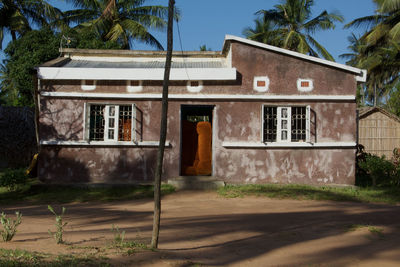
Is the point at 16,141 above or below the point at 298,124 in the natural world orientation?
below

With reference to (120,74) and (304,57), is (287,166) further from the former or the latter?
(120,74)

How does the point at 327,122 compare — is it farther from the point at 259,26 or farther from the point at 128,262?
the point at 259,26

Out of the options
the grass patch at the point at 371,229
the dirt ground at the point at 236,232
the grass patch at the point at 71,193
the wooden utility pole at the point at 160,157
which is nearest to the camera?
the dirt ground at the point at 236,232

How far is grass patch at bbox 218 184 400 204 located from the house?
Answer: 52cm

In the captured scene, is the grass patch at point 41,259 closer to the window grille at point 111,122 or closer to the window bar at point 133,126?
the window bar at point 133,126

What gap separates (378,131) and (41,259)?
61.2 ft

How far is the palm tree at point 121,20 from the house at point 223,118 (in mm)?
11176

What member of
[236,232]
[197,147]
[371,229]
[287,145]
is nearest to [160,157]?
[236,232]

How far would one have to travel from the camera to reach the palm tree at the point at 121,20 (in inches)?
887

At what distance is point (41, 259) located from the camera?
420cm

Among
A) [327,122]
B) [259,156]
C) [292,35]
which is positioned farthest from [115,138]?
[292,35]

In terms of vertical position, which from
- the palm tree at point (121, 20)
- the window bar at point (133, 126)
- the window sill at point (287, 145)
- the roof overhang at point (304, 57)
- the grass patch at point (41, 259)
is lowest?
the grass patch at point (41, 259)

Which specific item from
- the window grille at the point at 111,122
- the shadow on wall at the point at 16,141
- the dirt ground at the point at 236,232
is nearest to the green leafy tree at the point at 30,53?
the shadow on wall at the point at 16,141

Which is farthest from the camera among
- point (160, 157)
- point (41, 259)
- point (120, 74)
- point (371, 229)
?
point (120, 74)
